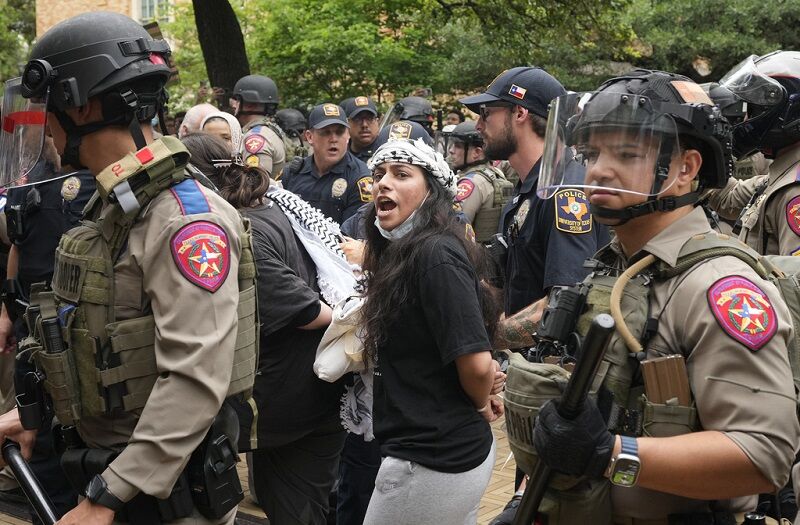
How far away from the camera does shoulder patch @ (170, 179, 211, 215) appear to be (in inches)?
108

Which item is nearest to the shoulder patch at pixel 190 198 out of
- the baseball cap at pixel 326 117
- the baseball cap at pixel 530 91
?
the baseball cap at pixel 530 91

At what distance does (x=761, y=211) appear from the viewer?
173 inches

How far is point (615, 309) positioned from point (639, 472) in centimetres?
42

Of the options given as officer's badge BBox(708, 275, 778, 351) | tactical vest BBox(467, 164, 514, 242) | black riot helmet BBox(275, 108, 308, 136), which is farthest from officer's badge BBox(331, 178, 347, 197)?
officer's badge BBox(708, 275, 778, 351)

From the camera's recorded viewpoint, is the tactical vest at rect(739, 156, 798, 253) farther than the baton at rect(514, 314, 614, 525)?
Yes

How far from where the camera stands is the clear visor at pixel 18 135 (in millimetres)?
2990

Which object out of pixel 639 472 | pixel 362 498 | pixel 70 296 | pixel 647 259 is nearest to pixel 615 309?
pixel 647 259

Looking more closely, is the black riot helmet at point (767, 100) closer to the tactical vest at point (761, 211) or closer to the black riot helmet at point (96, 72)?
the tactical vest at point (761, 211)

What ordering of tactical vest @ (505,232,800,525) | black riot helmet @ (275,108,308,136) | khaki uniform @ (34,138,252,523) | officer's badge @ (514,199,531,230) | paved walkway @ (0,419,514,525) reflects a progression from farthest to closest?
1. black riot helmet @ (275,108,308,136)
2. paved walkway @ (0,419,514,525)
3. officer's badge @ (514,199,531,230)
4. khaki uniform @ (34,138,252,523)
5. tactical vest @ (505,232,800,525)

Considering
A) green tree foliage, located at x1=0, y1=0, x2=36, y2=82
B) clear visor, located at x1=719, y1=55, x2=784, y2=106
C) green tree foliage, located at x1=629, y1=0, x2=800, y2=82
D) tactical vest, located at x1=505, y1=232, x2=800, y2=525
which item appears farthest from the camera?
green tree foliage, located at x1=0, y1=0, x2=36, y2=82

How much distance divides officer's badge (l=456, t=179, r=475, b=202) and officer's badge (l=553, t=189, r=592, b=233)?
3.58m

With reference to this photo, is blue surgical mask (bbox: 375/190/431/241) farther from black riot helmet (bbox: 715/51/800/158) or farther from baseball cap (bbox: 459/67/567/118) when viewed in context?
black riot helmet (bbox: 715/51/800/158)

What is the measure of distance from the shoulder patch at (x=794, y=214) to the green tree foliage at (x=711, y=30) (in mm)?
12562

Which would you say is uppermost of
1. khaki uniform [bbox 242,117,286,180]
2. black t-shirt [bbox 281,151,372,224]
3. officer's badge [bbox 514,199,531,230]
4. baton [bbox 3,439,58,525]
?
officer's badge [bbox 514,199,531,230]
